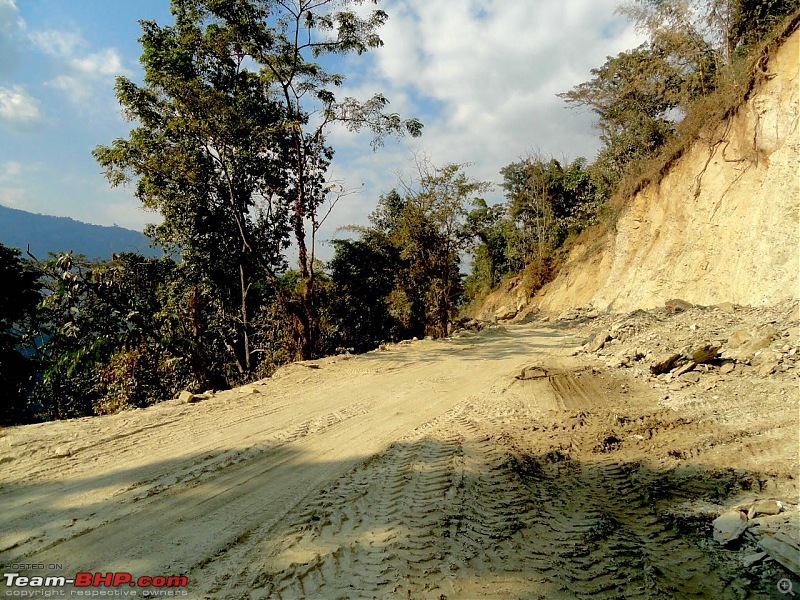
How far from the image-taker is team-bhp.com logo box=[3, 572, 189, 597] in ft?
8.45

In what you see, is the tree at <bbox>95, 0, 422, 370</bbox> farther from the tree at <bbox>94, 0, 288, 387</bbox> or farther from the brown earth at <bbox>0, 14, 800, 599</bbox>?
the brown earth at <bbox>0, 14, 800, 599</bbox>

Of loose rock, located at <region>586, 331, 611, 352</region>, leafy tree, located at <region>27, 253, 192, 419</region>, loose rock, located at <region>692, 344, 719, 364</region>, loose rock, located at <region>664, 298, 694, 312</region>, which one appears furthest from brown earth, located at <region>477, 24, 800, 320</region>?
leafy tree, located at <region>27, 253, 192, 419</region>

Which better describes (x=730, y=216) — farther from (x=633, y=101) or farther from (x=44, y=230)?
(x=44, y=230)

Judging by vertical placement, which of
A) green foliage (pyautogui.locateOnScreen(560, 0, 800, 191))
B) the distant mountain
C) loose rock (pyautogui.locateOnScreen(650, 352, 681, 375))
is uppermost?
the distant mountain

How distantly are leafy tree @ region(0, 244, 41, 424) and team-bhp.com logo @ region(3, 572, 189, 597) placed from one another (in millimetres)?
11662

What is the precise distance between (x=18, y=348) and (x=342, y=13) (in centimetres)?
1388

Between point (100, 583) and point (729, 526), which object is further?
point (729, 526)

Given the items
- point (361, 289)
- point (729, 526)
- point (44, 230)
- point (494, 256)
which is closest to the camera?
point (729, 526)

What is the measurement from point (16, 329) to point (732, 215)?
68.1 ft

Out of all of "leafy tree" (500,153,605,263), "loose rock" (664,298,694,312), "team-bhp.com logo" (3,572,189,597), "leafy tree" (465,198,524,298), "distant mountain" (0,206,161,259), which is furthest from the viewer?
"distant mountain" (0,206,161,259)

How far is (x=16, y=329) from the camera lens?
42.9 feet

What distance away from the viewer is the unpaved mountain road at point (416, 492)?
2680 millimetres

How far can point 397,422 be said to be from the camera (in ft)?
19.2

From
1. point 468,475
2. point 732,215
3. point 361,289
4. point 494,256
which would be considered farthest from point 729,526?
point 494,256
